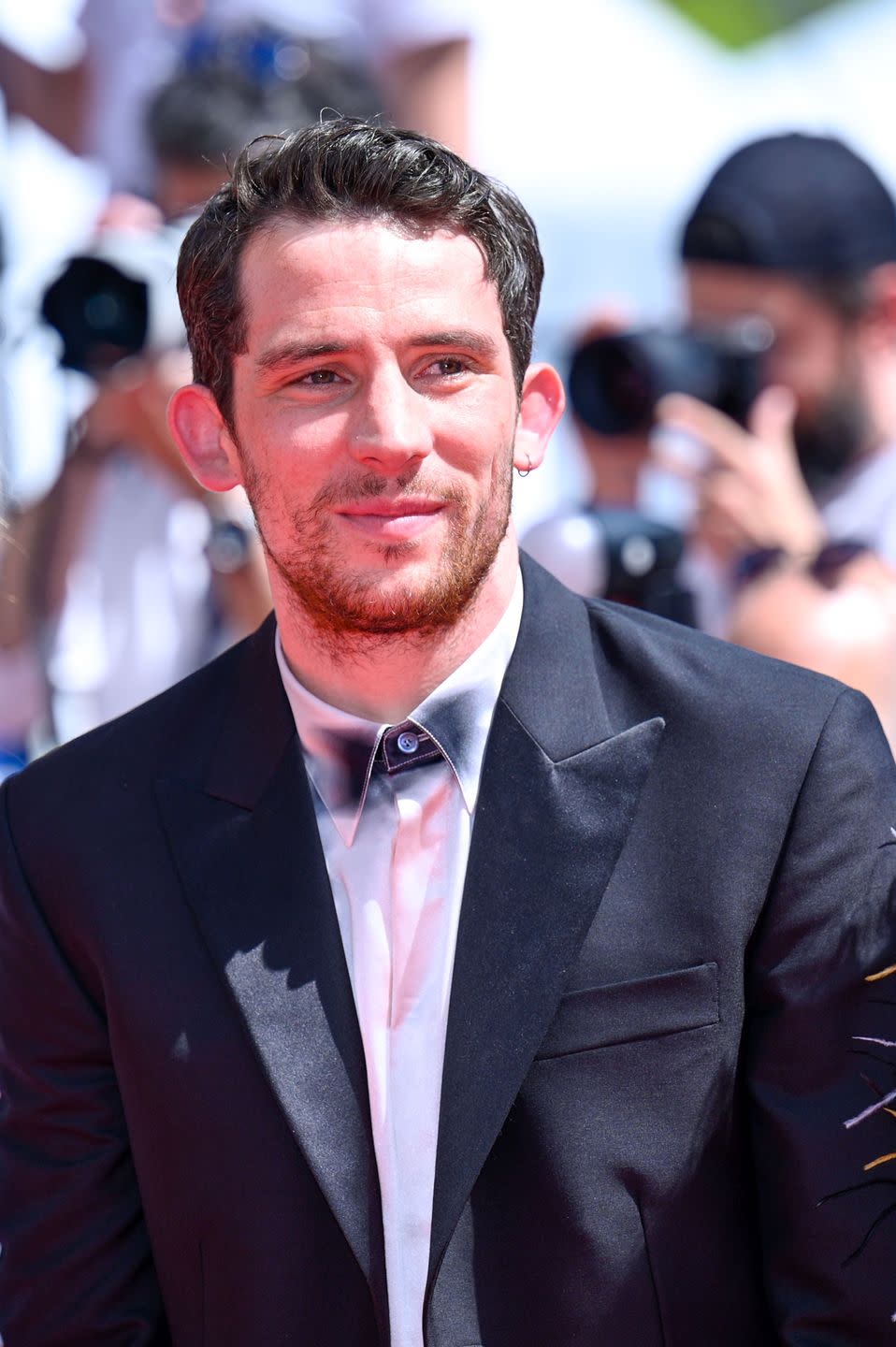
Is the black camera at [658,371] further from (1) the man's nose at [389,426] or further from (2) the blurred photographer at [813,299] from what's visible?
(1) the man's nose at [389,426]

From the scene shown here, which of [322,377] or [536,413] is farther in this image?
[536,413]

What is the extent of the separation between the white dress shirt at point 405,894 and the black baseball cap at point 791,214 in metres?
1.42

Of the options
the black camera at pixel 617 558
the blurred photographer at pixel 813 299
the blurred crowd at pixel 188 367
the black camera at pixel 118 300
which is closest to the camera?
the black camera at pixel 617 558

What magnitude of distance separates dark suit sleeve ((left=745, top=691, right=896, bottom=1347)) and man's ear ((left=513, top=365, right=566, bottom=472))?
429 mm

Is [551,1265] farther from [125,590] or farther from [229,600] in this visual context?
[125,590]

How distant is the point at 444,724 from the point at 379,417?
1.08 feet

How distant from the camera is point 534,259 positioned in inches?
70.1

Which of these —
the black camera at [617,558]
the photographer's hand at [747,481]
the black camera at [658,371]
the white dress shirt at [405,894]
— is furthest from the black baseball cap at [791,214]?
the white dress shirt at [405,894]

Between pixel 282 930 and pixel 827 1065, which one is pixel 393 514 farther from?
pixel 827 1065

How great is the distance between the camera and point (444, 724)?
5.65 feet

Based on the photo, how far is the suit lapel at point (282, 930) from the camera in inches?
62.9

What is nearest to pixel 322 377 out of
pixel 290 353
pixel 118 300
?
pixel 290 353

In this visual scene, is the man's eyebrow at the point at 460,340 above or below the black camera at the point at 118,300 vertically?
above

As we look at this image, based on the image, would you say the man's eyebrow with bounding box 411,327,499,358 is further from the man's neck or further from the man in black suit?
the man's neck
